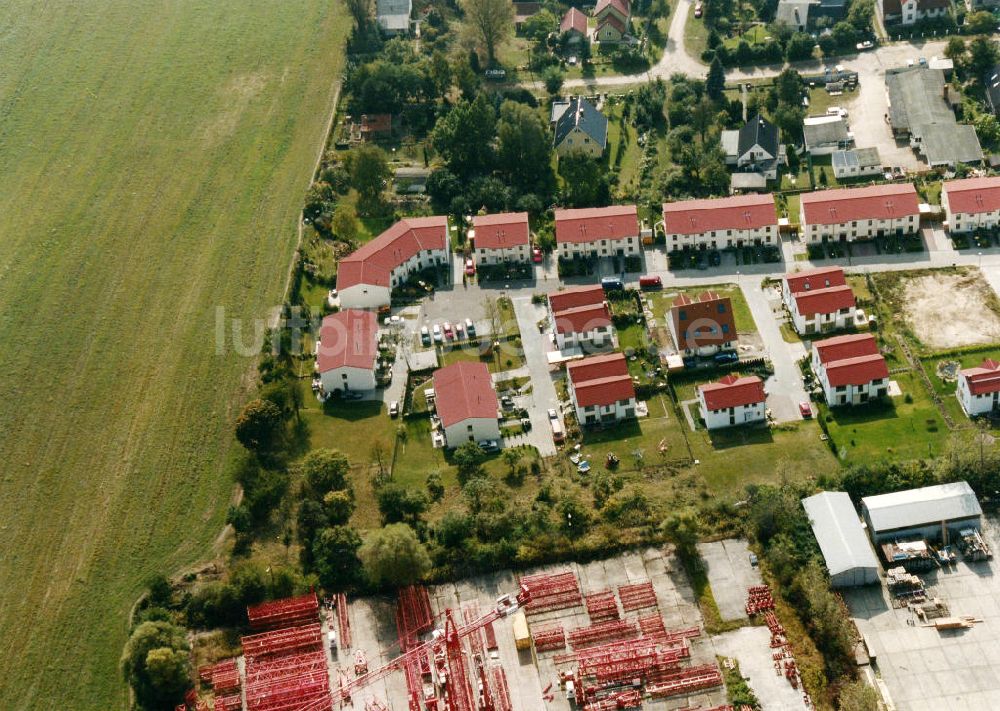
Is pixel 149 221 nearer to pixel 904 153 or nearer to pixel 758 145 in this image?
pixel 758 145

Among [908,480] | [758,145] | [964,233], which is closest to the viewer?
[908,480]

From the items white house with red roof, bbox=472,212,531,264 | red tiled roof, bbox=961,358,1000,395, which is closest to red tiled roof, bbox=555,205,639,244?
white house with red roof, bbox=472,212,531,264

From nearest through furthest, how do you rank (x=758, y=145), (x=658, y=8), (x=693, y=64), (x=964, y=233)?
(x=964, y=233)
(x=758, y=145)
(x=693, y=64)
(x=658, y=8)

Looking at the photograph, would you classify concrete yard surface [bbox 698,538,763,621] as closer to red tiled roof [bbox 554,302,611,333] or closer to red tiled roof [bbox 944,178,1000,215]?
red tiled roof [bbox 554,302,611,333]

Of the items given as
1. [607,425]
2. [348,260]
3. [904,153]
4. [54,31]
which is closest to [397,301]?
[348,260]

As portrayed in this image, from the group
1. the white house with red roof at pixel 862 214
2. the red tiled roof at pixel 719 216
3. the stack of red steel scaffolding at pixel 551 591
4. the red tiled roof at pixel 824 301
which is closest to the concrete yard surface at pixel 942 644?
the stack of red steel scaffolding at pixel 551 591

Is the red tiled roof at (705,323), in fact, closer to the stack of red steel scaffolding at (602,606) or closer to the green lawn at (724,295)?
the green lawn at (724,295)
